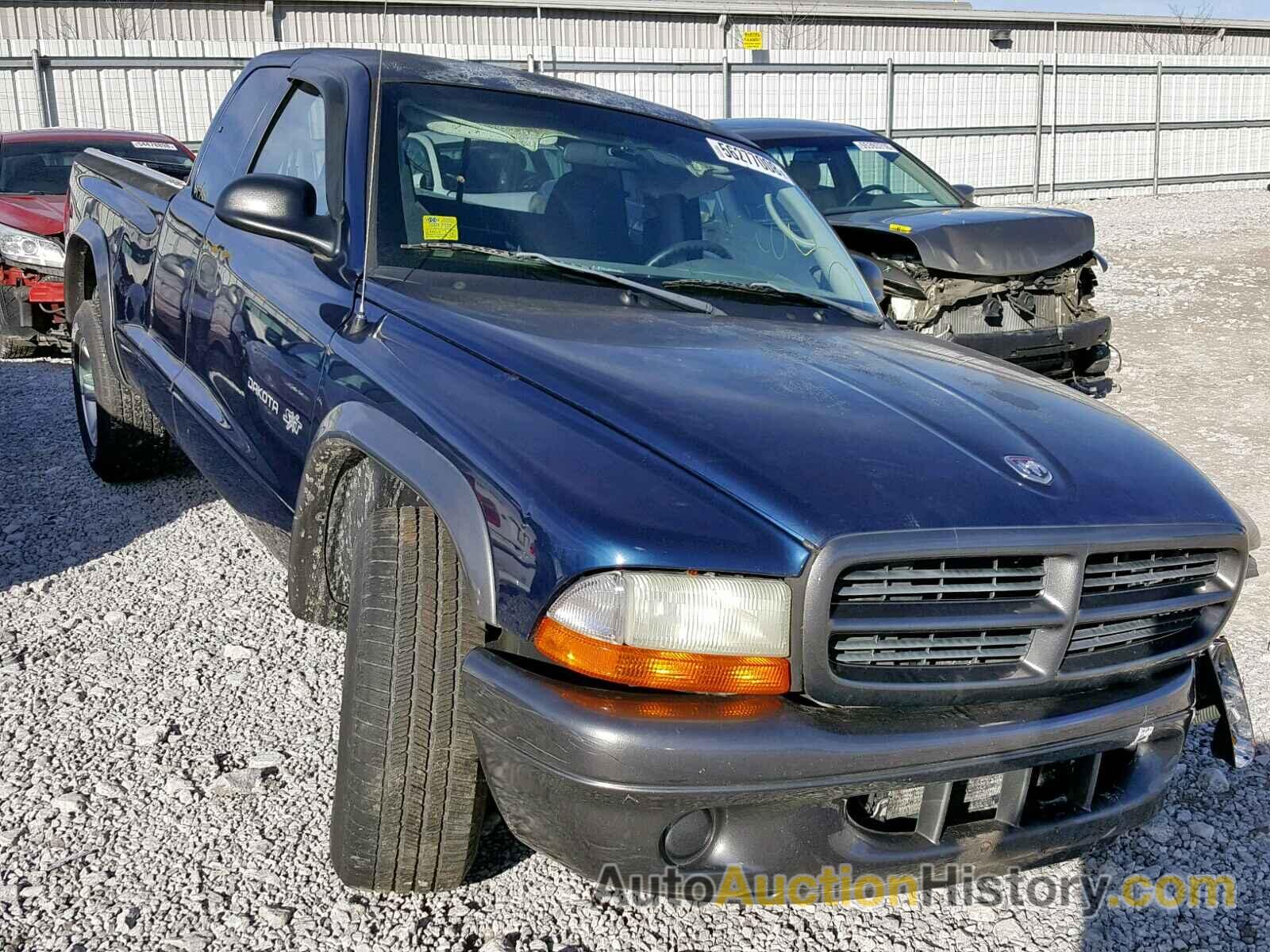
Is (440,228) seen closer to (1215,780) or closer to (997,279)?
(1215,780)

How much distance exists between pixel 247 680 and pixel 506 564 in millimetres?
1793

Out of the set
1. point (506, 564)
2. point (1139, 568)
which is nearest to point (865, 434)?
point (1139, 568)

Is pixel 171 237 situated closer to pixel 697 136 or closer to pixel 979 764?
pixel 697 136

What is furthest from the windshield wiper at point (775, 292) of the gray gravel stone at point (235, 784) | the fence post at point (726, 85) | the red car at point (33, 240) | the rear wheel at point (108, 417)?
the fence post at point (726, 85)

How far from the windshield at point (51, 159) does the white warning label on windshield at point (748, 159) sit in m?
6.04

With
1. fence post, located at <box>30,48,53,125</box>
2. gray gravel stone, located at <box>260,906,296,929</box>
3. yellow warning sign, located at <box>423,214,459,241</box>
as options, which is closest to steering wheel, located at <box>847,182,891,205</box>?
yellow warning sign, located at <box>423,214,459,241</box>

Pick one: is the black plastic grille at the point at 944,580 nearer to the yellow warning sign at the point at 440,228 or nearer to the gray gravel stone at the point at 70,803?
the yellow warning sign at the point at 440,228

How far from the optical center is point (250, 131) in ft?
13.6

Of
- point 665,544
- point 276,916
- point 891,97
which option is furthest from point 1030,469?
point 891,97

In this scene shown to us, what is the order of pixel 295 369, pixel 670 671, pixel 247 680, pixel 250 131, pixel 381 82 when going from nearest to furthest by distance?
pixel 670 671
pixel 295 369
pixel 381 82
pixel 247 680
pixel 250 131

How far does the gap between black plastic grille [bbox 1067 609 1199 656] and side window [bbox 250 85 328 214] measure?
7.19 ft

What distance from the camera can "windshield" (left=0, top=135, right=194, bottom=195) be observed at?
28.9ft

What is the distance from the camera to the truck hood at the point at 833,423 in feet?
6.98

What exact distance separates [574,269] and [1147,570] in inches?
59.6
